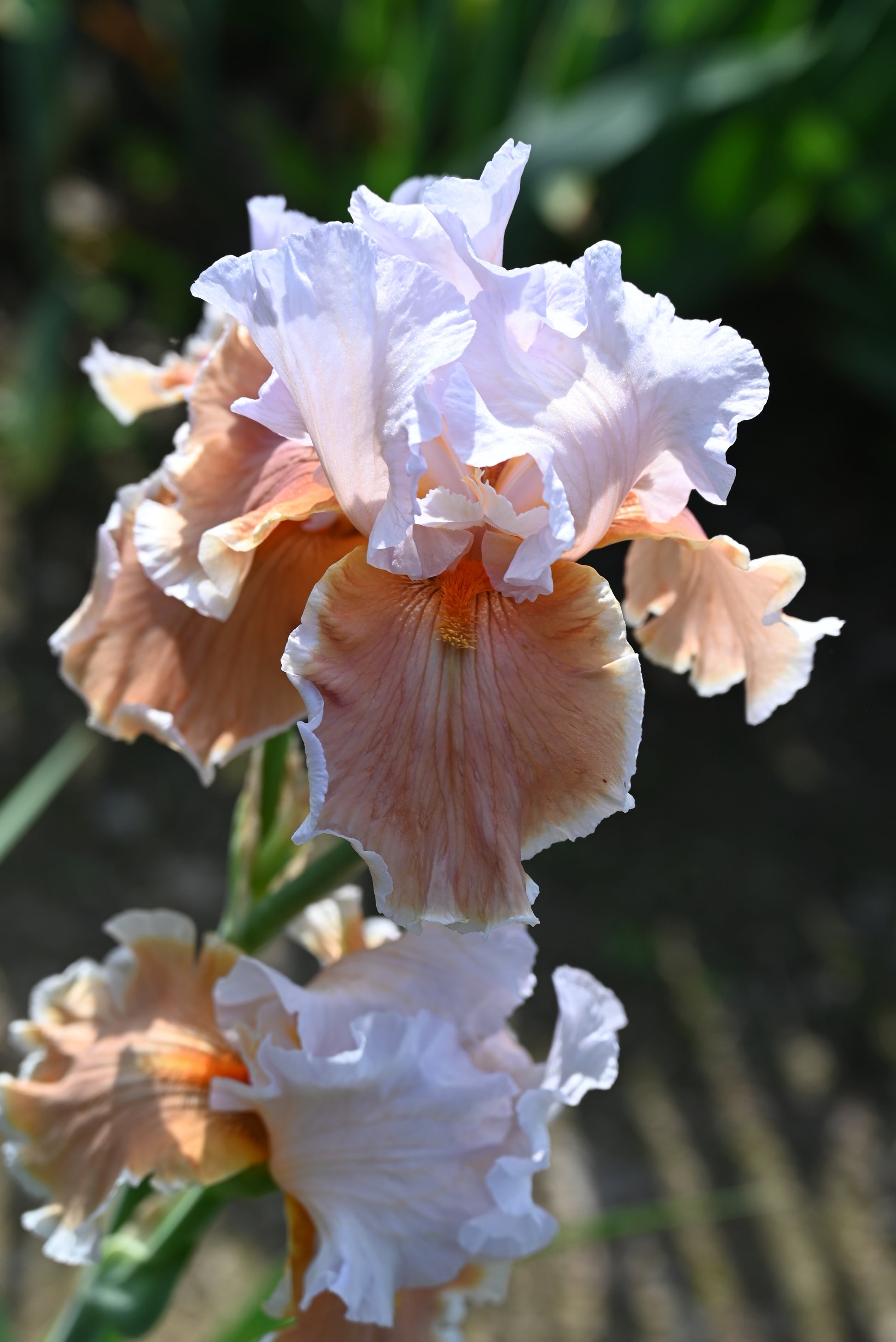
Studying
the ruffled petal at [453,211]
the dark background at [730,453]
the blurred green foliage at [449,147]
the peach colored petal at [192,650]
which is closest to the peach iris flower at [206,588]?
the peach colored petal at [192,650]

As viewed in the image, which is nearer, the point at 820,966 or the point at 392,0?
the point at 820,966

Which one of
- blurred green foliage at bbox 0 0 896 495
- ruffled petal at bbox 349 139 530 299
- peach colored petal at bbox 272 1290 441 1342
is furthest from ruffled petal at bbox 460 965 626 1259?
blurred green foliage at bbox 0 0 896 495

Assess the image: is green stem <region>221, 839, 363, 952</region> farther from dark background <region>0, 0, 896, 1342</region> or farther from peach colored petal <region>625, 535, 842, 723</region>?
dark background <region>0, 0, 896, 1342</region>

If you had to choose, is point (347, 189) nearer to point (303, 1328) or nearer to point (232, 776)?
point (232, 776)

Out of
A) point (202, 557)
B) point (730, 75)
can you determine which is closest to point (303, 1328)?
point (202, 557)

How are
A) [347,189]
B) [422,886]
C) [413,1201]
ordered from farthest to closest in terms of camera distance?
[347,189]
[413,1201]
[422,886]

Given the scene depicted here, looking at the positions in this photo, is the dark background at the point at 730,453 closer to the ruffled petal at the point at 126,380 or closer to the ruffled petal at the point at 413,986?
the ruffled petal at the point at 413,986
